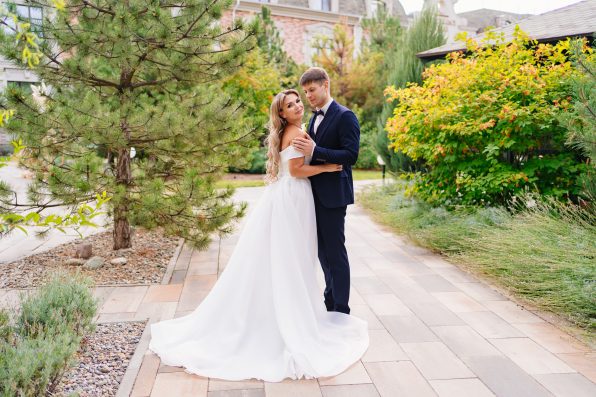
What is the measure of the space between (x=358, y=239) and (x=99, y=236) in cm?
374

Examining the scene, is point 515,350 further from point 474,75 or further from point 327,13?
point 327,13

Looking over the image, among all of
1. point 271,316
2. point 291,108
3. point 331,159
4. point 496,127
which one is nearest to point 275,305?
point 271,316

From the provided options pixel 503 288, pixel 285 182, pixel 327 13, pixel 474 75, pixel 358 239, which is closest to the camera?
pixel 285 182

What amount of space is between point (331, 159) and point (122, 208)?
297 centimetres

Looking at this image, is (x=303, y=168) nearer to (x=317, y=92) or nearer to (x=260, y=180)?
(x=317, y=92)

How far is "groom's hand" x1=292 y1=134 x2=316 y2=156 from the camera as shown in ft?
11.0

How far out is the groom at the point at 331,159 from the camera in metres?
3.48

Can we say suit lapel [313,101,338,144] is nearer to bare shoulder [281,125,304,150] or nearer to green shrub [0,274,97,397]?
bare shoulder [281,125,304,150]

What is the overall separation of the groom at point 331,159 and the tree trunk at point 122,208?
2371 mm

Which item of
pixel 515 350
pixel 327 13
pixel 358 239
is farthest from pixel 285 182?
pixel 327 13

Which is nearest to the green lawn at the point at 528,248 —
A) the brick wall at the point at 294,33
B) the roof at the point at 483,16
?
the brick wall at the point at 294,33

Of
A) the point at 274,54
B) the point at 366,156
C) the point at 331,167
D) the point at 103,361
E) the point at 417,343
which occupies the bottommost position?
the point at 417,343

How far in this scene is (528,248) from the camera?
15.1 ft

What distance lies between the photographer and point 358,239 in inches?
279
